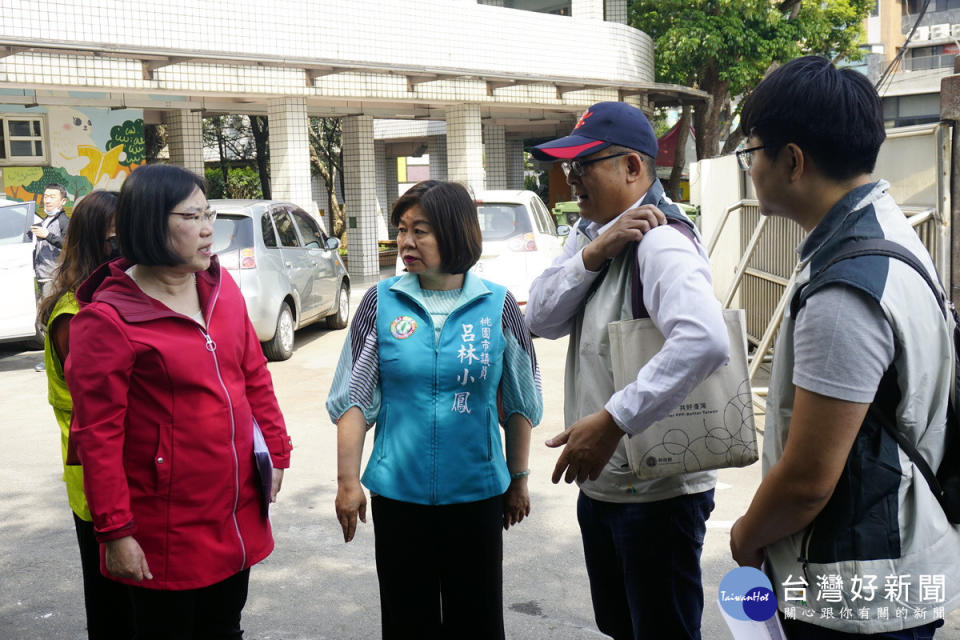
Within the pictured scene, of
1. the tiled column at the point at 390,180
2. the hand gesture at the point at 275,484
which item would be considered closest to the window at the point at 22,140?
the hand gesture at the point at 275,484

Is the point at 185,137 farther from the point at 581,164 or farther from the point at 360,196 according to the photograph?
the point at 581,164

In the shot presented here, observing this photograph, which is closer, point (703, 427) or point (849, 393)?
point (849, 393)

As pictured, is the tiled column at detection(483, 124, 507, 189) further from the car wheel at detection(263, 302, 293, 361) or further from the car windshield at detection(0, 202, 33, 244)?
the car windshield at detection(0, 202, 33, 244)

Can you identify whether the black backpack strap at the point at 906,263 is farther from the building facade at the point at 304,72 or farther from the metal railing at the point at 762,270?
the building facade at the point at 304,72

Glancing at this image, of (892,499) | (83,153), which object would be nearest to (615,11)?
(83,153)

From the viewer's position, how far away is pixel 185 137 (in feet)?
54.1

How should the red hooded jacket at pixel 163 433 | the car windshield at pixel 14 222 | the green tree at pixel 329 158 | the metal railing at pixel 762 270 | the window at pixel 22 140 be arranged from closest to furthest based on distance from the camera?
the red hooded jacket at pixel 163 433
the metal railing at pixel 762 270
the car windshield at pixel 14 222
the window at pixel 22 140
the green tree at pixel 329 158

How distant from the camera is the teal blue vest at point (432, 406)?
2.83m

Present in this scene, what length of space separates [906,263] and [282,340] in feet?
29.3

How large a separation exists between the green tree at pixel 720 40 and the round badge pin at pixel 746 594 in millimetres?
21031

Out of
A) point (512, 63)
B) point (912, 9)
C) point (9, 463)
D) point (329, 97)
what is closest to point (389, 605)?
point (9, 463)

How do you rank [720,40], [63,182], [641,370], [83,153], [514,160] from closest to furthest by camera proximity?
[641,370], [63,182], [83,153], [720,40], [514,160]

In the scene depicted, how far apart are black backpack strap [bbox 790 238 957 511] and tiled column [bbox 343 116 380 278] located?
56.0 ft

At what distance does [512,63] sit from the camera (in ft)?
60.1
